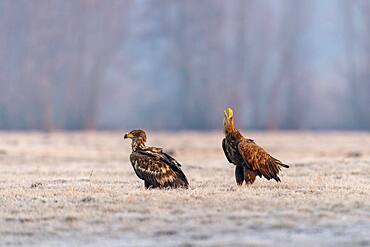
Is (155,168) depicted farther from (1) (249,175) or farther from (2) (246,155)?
(1) (249,175)

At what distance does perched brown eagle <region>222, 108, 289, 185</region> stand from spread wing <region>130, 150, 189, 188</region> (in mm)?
928

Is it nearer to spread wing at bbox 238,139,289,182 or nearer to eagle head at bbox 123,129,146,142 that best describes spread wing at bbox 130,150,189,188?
eagle head at bbox 123,129,146,142

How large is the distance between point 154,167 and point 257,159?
5.47 ft

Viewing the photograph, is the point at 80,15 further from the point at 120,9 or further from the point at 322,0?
the point at 322,0

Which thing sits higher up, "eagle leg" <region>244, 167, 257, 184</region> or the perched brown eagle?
the perched brown eagle

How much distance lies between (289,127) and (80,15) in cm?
1782

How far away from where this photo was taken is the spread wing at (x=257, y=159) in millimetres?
14164

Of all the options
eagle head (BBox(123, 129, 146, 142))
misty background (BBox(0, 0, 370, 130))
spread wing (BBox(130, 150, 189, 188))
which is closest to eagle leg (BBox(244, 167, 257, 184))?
spread wing (BBox(130, 150, 189, 188))

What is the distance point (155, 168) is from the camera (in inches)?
554

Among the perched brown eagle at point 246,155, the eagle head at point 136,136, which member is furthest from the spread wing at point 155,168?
the perched brown eagle at point 246,155

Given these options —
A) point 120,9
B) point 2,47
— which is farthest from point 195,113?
point 2,47

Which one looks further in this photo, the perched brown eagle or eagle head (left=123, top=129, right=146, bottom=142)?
eagle head (left=123, top=129, right=146, bottom=142)

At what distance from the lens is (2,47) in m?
67.9

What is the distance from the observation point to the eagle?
1409 cm
